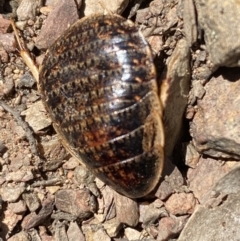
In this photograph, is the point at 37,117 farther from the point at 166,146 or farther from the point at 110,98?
the point at 166,146

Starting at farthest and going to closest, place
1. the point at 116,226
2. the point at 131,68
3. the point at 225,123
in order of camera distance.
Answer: the point at 116,226 < the point at 225,123 < the point at 131,68

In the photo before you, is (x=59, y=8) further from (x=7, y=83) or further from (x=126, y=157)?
(x=126, y=157)

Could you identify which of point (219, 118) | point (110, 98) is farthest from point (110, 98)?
point (219, 118)

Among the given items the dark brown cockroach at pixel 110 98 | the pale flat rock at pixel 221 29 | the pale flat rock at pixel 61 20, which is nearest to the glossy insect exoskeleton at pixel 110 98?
the dark brown cockroach at pixel 110 98

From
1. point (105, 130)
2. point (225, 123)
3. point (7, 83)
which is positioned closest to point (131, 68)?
point (105, 130)

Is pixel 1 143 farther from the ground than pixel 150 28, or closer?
closer

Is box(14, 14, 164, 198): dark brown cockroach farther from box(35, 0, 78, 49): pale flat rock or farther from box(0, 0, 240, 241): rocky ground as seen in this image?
box(35, 0, 78, 49): pale flat rock
